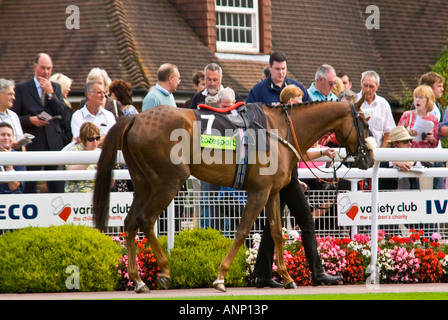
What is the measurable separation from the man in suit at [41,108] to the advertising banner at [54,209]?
250 cm

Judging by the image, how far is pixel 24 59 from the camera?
20391 millimetres

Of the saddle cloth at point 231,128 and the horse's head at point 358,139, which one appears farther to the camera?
the horse's head at point 358,139

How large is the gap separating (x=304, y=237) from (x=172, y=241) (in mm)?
1302

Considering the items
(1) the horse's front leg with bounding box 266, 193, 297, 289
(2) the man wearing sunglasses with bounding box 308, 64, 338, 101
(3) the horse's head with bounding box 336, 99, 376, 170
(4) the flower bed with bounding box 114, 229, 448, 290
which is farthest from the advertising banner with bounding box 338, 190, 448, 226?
(2) the man wearing sunglasses with bounding box 308, 64, 338, 101

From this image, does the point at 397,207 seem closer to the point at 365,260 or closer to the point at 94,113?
the point at 365,260

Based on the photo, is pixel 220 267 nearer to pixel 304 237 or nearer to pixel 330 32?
pixel 304 237

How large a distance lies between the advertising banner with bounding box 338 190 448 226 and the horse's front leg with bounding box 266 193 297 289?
95cm

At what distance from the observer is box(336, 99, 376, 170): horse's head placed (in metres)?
9.34

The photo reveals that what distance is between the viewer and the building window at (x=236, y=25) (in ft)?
72.1

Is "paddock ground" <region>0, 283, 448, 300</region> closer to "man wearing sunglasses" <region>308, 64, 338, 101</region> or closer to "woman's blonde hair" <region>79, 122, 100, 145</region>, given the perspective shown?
"woman's blonde hair" <region>79, 122, 100, 145</region>

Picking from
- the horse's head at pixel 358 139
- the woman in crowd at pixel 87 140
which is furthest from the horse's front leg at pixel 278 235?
the woman in crowd at pixel 87 140

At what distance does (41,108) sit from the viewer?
38.8 ft

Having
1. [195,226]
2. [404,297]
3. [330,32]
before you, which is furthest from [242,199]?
[330,32]

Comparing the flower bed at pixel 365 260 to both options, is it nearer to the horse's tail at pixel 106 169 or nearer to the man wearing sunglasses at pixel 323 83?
the horse's tail at pixel 106 169
